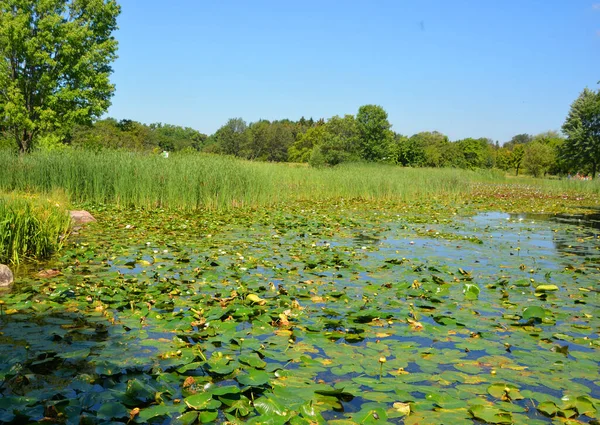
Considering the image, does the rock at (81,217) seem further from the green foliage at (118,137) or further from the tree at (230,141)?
the tree at (230,141)

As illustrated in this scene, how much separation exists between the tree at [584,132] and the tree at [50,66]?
40060 mm

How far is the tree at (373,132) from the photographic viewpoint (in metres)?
49.4

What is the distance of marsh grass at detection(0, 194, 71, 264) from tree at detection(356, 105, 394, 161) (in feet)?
144

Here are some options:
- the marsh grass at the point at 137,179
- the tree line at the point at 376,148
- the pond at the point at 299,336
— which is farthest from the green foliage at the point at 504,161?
the pond at the point at 299,336

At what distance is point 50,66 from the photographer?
72.0 feet

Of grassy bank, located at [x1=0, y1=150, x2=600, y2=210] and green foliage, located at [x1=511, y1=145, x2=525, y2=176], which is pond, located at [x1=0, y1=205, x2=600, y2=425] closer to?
grassy bank, located at [x1=0, y1=150, x2=600, y2=210]

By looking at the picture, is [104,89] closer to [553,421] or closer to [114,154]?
[114,154]

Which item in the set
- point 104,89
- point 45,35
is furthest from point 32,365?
point 104,89

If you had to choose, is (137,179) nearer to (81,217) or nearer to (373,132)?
(81,217)

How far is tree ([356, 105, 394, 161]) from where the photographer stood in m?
49.4

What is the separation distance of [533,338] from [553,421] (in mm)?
1414

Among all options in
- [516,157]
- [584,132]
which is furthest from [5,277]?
[516,157]

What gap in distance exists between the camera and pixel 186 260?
6395mm

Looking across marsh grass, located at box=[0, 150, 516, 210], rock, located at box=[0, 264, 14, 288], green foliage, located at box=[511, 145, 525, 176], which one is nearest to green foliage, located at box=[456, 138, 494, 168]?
green foliage, located at box=[511, 145, 525, 176]
